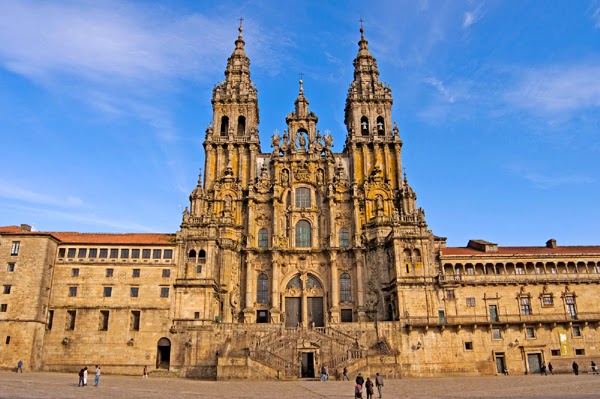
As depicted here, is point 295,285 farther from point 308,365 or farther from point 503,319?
point 503,319

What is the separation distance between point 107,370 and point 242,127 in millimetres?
32767

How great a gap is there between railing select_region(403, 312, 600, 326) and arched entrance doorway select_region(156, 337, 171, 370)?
2358 centimetres

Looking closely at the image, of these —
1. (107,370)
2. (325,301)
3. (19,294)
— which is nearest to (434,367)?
(325,301)

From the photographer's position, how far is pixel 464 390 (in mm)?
33219

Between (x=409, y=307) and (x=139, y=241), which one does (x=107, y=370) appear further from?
(x=409, y=307)

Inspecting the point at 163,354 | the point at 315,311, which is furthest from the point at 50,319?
the point at 315,311

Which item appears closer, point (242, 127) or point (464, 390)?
point (464, 390)

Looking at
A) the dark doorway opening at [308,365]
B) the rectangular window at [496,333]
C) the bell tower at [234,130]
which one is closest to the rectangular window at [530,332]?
the rectangular window at [496,333]

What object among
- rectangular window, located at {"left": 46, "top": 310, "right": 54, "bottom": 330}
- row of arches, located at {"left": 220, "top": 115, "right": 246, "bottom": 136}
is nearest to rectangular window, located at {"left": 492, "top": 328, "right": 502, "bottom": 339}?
row of arches, located at {"left": 220, "top": 115, "right": 246, "bottom": 136}

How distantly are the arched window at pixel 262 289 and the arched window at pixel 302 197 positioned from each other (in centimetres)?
942

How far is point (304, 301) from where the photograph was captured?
2263 inches

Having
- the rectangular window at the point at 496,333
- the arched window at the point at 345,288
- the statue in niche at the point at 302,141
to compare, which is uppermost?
the statue in niche at the point at 302,141

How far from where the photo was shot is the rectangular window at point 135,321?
50531mm

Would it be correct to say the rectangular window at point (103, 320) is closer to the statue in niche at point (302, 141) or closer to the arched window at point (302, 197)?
the arched window at point (302, 197)
